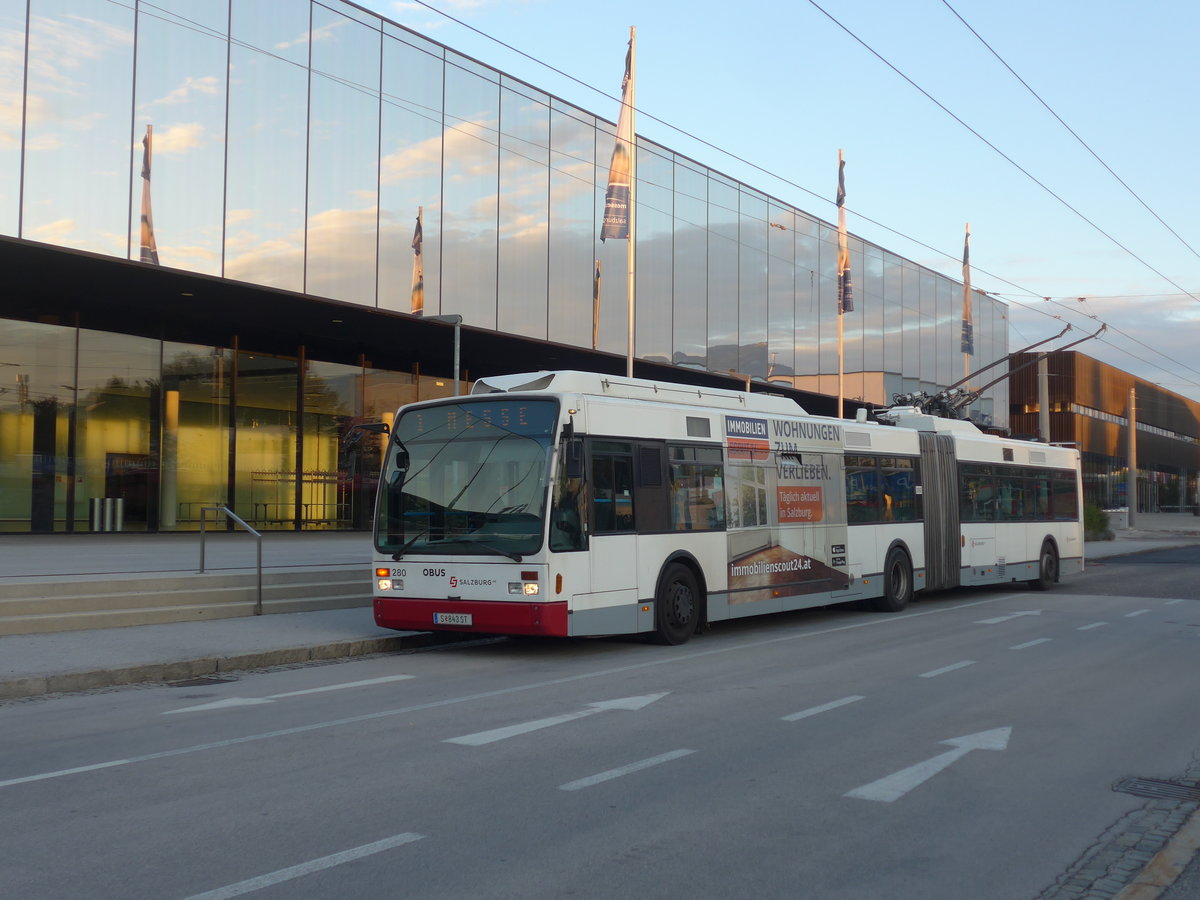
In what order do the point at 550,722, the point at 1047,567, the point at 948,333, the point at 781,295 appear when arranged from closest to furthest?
the point at 550,722 < the point at 1047,567 < the point at 781,295 < the point at 948,333

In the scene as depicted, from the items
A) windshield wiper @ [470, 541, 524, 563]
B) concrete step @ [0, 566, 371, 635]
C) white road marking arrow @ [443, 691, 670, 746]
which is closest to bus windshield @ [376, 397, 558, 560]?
windshield wiper @ [470, 541, 524, 563]

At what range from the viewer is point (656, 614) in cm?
1344

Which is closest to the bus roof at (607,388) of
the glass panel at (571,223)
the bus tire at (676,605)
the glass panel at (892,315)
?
the bus tire at (676,605)

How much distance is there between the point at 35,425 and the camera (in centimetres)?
2480

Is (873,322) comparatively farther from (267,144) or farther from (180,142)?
(180,142)

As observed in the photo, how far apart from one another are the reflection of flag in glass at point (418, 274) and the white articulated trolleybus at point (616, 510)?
40.6ft

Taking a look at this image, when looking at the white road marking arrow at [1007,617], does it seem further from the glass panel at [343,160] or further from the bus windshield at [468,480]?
the glass panel at [343,160]

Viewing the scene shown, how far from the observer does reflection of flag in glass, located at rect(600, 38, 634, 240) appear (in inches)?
1067

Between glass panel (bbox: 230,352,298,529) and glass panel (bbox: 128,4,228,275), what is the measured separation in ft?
23.0

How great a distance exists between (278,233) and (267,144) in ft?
6.19

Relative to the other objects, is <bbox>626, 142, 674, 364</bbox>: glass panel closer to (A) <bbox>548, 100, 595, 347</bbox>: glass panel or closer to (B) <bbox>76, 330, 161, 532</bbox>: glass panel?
(A) <bbox>548, 100, 595, 347</bbox>: glass panel

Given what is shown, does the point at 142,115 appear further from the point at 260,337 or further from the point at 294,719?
the point at 294,719

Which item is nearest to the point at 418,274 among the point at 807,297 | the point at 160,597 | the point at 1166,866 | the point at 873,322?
the point at 160,597

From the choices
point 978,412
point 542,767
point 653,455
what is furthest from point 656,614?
point 978,412
